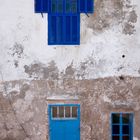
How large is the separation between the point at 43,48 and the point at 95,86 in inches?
78.8

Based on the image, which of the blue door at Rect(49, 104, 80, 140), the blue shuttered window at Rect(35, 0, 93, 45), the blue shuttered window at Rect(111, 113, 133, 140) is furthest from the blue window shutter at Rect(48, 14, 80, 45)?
the blue shuttered window at Rect(111, 113, 133, 140)

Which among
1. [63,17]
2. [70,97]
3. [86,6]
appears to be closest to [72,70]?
[70,97]

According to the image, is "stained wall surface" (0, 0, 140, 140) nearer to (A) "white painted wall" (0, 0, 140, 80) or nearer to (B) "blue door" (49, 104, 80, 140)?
(A) "white painted wall" (0, 0, 140, 80)

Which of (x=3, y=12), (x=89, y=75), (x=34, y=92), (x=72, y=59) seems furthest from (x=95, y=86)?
(x=3, y=12)

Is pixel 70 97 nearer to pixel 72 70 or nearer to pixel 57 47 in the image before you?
pixel 72 70

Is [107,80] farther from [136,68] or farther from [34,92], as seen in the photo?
[34,92]

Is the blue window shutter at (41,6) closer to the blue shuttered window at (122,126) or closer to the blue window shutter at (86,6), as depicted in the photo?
the blue window shutter at (86,6)

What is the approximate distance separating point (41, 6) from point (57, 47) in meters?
1.34

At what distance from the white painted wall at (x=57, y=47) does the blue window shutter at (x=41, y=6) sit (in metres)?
0.13

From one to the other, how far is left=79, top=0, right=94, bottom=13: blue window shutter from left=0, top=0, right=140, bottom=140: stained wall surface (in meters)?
0.15

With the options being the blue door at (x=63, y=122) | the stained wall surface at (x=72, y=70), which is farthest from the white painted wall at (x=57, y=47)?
the blue door at (x=63, y=122)

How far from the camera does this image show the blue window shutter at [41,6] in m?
11.3

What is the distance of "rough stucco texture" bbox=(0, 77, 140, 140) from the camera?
1155 cm

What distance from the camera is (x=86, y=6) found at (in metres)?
11.3
